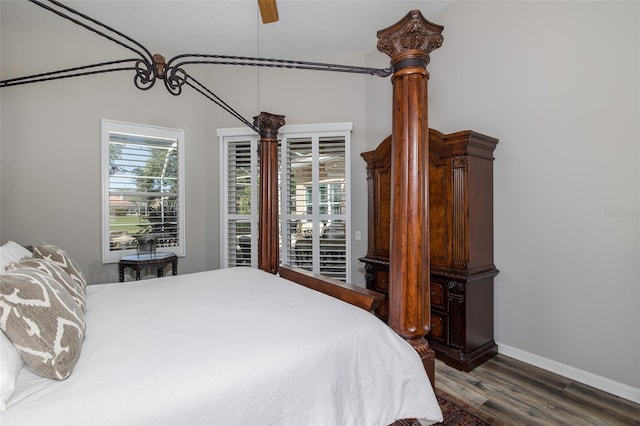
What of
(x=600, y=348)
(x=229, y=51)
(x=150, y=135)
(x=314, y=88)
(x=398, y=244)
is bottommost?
(x=600, y=348)

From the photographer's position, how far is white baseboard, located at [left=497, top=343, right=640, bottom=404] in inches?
84.1

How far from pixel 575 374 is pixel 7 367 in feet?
10.5

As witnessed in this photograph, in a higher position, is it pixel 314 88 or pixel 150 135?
pixel 314 88

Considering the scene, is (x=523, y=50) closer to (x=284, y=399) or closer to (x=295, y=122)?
(x=295, y=122)

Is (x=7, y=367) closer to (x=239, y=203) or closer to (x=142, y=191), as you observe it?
(x=142, y=191)

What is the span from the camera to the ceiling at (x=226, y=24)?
3104 millimetres

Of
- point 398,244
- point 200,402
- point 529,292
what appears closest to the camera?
point 200,402

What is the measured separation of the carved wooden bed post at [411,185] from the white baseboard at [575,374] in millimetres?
1715

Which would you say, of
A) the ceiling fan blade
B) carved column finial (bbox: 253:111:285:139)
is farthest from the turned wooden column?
the ceiling fan blade

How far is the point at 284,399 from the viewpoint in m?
1.11

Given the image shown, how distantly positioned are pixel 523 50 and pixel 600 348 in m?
2.32

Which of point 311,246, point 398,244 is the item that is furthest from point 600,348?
point 311,246

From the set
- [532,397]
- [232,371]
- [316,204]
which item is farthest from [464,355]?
[316,204]

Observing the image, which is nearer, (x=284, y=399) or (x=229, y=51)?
(x=284, y=399)
